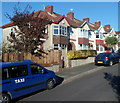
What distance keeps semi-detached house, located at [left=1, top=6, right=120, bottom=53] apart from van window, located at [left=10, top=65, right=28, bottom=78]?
8.33 m

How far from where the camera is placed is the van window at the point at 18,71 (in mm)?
Answer: 6340

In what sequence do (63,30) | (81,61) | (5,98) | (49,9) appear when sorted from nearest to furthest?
(5,98) < (81,61) < (63,30) < (49,9)

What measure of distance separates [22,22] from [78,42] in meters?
16.3

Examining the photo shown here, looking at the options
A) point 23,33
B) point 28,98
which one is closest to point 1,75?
point 28,98

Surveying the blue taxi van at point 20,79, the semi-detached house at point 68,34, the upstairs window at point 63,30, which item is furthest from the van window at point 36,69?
the upstairs window at point 63,30

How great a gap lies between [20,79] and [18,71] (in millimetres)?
384

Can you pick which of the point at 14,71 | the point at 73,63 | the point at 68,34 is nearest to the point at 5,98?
the point at 14,71

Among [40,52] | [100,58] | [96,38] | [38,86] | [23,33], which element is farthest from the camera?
[96,38]

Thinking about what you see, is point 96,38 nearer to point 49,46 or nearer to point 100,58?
point 49,46

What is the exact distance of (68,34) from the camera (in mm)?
25844

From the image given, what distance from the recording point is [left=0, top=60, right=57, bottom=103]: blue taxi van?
5.95 meters

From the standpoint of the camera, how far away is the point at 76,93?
723 cm

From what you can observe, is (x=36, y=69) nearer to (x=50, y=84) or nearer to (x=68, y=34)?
(x=50, y=84)

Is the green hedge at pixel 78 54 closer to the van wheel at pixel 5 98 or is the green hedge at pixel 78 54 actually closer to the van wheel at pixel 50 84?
the van wheel at pixel 50 84
